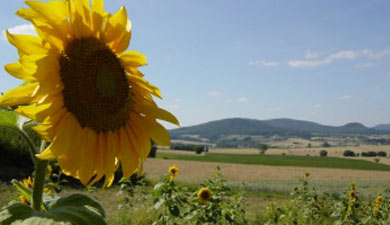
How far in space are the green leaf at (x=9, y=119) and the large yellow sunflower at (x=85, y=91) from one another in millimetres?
62

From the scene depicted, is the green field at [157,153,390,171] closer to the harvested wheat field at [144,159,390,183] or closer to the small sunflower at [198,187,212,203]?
the harvested wheat field at [144,159,390,183]

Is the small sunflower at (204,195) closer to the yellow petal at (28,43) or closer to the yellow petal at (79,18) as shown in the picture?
the yellow petal at (79,18)

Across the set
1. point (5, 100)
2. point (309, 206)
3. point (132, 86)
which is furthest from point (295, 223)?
point (5, 100)

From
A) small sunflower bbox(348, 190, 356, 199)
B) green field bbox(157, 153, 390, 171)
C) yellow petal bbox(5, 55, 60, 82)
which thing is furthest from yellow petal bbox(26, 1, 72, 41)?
green field bbox(157, 153, 390, 171)

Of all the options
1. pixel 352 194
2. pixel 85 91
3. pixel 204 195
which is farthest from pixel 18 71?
pixel 352 194

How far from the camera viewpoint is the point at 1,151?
16.4 meters

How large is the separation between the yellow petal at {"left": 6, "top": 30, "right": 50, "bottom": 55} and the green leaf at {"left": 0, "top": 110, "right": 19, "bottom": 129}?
0.19 m

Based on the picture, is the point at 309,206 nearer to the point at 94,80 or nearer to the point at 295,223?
the point at 295,223

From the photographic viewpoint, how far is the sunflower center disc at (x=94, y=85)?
4.10 feet

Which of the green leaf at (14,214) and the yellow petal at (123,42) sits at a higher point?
the yellow petal at (123,42)

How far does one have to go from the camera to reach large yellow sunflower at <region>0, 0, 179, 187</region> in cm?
108

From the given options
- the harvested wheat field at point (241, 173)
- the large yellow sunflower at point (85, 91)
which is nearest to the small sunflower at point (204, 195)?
the large yellow sunflower at point (85, 91)

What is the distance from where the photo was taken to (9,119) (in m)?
1.14

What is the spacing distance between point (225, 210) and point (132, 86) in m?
4.74
